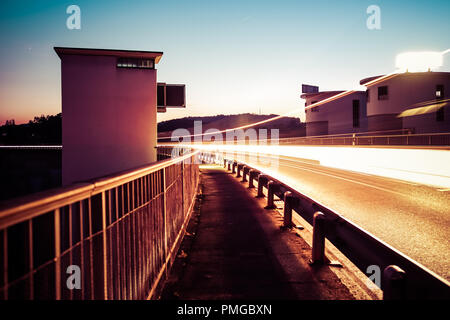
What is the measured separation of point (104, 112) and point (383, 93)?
120ft

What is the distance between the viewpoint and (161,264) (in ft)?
13.0

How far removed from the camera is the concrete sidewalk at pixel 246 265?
3.74 m

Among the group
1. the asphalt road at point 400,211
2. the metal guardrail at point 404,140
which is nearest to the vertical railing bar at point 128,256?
the asphalt road at point 400,211

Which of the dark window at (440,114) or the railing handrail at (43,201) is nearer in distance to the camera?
the railing handrail at (43,201)

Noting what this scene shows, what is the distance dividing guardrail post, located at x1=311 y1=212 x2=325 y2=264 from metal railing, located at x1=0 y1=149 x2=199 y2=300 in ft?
7.37

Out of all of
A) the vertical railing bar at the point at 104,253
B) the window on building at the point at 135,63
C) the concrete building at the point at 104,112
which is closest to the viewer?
the vertical railing bar at the point at 104,253

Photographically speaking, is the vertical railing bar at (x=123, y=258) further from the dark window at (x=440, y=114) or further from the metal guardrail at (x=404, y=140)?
the dark window at (x=440, y=114)

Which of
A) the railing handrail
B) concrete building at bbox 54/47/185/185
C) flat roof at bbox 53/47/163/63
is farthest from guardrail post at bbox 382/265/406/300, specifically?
flat roof at bbox 53/47/163/63

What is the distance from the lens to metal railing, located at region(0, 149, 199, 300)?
59.7 inches

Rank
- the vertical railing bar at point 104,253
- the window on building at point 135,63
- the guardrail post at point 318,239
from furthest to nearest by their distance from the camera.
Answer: the window on building at point 135,63 → the guardrail post at point 318,239 → the vertical railing bar at point 104,253

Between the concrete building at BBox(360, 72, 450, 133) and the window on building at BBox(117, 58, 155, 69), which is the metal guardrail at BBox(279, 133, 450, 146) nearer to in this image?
the concrete building at BBox(360, 72, 450, 133)

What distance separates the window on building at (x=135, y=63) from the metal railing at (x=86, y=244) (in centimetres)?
2696

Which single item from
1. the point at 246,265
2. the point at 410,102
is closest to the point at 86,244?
the point at 246,265
